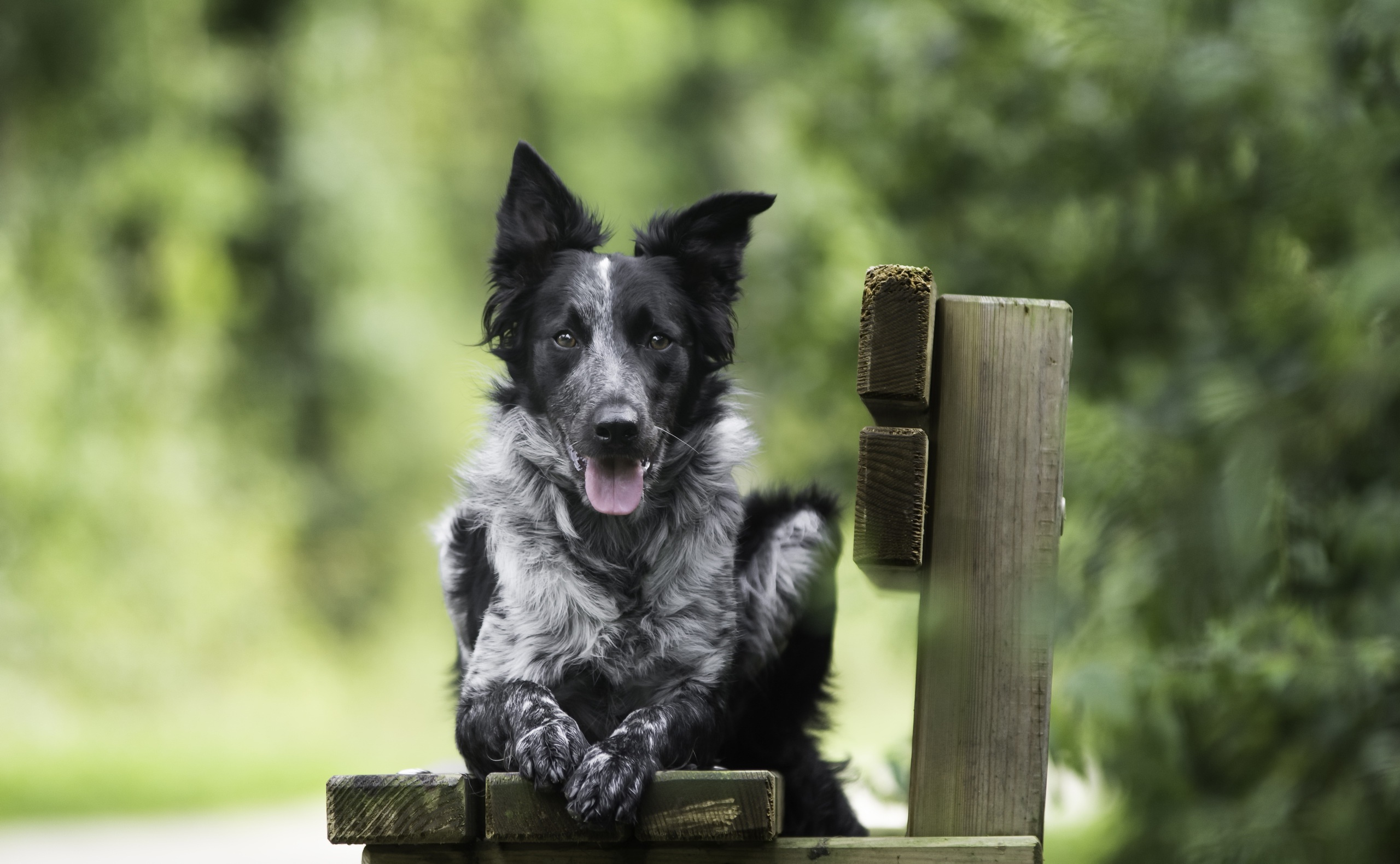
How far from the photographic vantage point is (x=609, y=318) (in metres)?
2.86

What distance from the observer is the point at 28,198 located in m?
11.9

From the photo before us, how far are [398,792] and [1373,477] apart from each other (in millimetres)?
3153

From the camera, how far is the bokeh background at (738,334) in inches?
156

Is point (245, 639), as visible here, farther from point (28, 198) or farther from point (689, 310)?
point (689, 310)

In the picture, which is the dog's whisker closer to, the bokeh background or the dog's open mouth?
the dog's open mouth

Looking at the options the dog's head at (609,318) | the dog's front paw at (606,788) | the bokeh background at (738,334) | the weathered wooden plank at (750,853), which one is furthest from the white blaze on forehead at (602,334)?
the weathered wooden plank at (750,853)

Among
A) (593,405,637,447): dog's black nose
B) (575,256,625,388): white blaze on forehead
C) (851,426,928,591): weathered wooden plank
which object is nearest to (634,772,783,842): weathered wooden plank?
(851,426,928,591): weathered wooden plank

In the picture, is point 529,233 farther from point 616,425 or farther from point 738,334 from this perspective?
point 738,334

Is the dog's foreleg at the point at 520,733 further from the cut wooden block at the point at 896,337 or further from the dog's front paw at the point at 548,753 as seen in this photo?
the cut wooden block at the point at 896,337

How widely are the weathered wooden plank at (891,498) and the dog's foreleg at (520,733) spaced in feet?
2.18

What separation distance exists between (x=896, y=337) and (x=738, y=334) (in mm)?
2377

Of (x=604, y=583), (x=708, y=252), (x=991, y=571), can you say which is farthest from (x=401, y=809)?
(x=708, y=252)

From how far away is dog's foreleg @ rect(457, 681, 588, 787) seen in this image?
2.53 meters

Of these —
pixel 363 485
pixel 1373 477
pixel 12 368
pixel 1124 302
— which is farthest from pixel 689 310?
pixel 363 485
